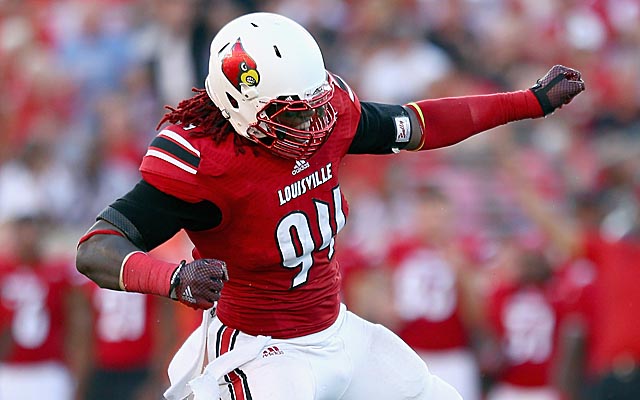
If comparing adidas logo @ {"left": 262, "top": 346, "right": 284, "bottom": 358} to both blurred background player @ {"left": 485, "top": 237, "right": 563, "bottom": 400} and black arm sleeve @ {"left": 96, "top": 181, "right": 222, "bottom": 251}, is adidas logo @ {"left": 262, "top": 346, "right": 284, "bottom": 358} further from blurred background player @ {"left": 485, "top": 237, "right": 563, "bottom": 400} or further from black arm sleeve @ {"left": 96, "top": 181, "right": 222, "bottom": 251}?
blurred background player @ {"left": 485, "top": 237, "right": 563, "bottom": 400}

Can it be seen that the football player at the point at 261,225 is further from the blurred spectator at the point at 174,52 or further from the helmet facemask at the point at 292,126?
the blurred spectator at the point at 174,52

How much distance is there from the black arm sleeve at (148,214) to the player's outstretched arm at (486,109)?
3.19 ft

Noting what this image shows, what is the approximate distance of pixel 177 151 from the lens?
3.99 m

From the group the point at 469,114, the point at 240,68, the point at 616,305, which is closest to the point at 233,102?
the point at 240,68

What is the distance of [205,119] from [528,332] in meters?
3.83

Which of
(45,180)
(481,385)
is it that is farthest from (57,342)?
(481,385)

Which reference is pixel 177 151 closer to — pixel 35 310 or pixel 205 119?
pixel 205 119

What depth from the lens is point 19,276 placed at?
7.95 meters

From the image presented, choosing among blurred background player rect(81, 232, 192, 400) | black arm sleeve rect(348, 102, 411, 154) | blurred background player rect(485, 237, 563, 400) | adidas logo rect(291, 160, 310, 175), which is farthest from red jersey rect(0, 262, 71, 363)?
adidas logo rect(291, 160, 310, 175)

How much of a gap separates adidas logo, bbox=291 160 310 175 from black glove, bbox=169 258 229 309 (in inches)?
22.8

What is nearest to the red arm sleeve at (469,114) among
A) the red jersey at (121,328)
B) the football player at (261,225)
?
the football player at (261,225)

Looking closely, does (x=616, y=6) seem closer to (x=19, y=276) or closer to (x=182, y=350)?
(x=19, y=276)

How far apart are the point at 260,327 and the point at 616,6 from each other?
6.49 meters

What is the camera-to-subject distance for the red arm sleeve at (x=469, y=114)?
4.58m
